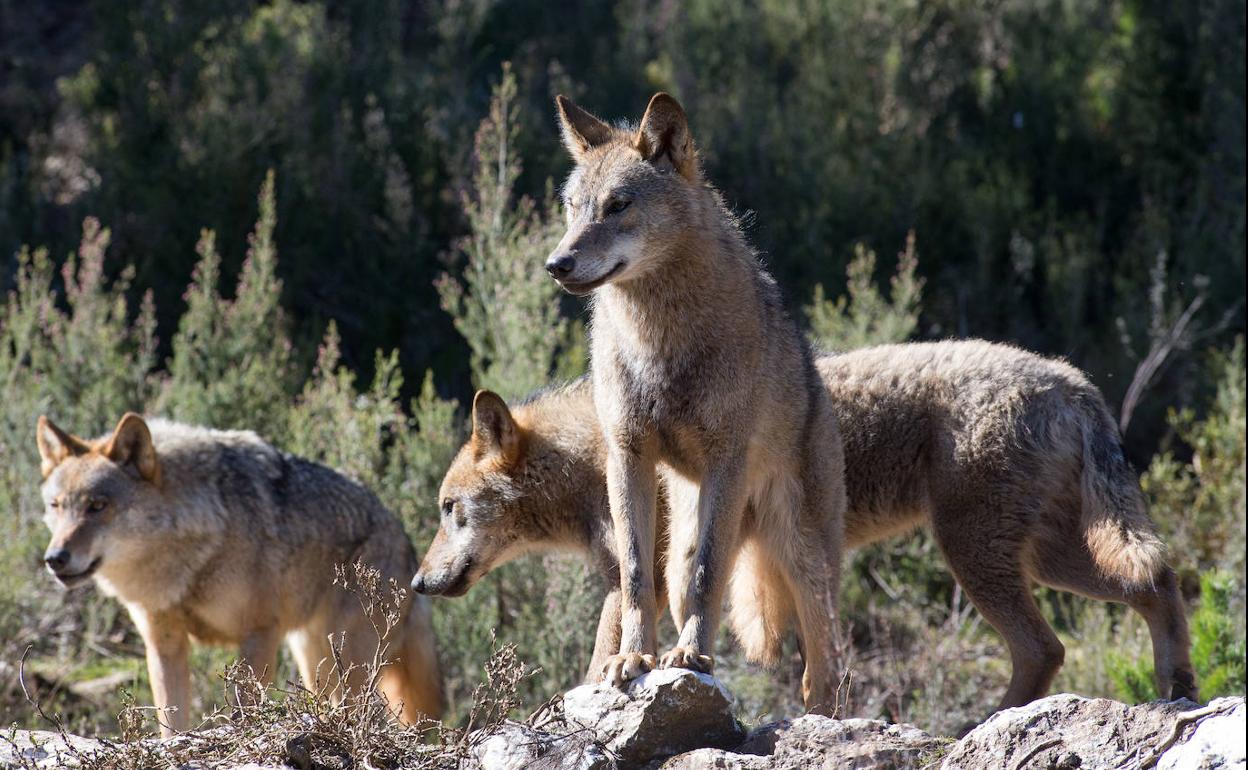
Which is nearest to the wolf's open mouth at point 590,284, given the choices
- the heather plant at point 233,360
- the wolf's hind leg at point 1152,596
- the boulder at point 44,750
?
the boulder at point 44,750

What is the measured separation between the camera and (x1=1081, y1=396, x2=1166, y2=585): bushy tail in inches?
216

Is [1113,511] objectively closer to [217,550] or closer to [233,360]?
[217,550]

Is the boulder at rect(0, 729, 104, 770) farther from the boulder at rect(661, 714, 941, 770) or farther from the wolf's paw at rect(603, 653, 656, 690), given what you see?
the boulder at rect(661, 714, 941, 770)

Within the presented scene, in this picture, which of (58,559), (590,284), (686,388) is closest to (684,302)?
(686,388)

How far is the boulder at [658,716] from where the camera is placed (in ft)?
12.9

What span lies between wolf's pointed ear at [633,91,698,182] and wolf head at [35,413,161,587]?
286 cm

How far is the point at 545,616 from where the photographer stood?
7.52 m

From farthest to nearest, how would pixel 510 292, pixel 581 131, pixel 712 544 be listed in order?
1. pixel 510 292
2. pixel 581 131
3. pixel 712 544

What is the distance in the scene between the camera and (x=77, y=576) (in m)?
6.27

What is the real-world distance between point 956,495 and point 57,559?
388cm

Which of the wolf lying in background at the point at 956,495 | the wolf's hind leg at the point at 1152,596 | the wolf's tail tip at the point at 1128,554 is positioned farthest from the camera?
the wolf lying in background at the point at 956,495

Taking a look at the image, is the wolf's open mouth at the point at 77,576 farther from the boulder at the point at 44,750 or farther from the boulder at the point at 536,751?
the boulder at the point at 536,751

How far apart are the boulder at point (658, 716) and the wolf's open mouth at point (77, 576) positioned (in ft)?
10.1

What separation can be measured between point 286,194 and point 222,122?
3.22 feet
